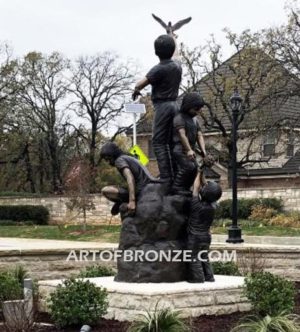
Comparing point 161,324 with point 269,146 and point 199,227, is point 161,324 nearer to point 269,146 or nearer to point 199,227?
point 199,227

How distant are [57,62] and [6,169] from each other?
25.7 ft

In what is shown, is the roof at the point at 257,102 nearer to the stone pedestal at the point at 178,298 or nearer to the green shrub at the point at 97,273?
the green shrub at the point at 97,273

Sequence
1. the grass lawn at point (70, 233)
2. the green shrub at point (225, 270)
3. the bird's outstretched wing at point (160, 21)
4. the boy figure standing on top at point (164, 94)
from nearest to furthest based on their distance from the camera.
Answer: the boy figure standing on top at point (164, 94) → the green shrub at point (225, 270) → the bird's outstretched wing at point (160, 21) → the grass lawn at point (70, 233)

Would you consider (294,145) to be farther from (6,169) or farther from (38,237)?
(6,169)

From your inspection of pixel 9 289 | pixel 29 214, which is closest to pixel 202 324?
pixel 9 289

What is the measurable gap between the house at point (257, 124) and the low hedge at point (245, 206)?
5.17 m

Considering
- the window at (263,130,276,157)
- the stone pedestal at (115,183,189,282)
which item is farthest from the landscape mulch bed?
the window at (263,130,276,157)

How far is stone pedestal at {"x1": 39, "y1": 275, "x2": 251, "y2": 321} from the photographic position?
29.8 ft

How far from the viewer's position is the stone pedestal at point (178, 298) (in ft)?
29.8

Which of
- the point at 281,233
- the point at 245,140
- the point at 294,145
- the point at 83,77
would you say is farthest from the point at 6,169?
the point at 281,233

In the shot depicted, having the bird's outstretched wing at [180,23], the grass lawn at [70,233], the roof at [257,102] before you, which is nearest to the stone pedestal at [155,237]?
the bird's outstretched wing at [180,23]

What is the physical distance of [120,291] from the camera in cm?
939

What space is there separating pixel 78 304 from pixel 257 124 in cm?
2786

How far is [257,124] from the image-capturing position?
3578 centimetres
